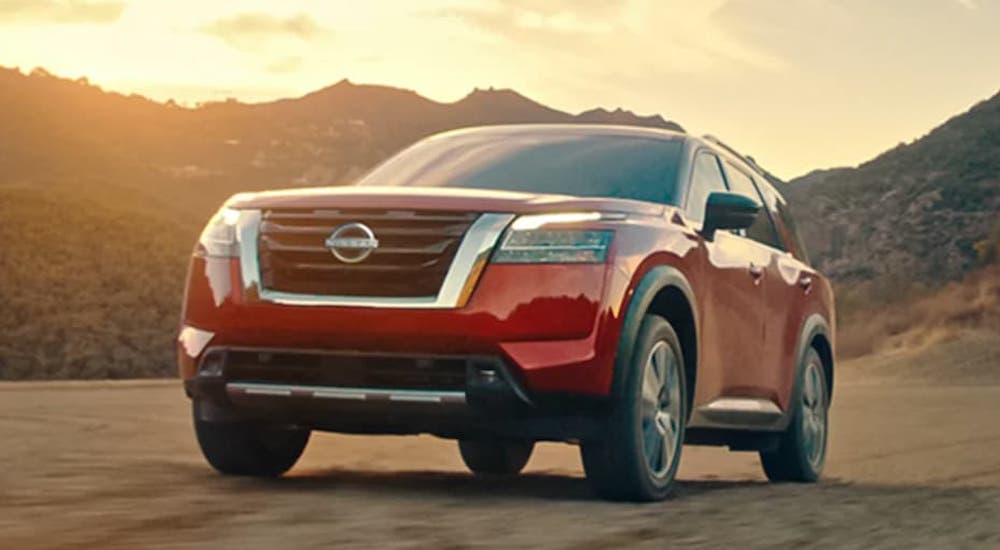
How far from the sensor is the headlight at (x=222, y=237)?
27.3ft

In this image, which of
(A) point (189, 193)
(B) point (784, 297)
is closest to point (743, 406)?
(B) point (784, 297)

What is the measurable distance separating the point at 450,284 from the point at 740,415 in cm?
250

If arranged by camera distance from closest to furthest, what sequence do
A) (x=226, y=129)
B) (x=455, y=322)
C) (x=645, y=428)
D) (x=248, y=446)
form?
(x=455, y=322), (x=645, y=428), (x=248, y=446), (x=226, y=129)

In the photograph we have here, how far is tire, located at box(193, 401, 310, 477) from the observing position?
348 inches

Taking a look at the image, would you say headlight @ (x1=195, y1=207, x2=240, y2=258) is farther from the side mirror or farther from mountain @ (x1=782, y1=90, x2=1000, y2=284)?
mountain @ (x1=782, y1=90, x2=1000, y2=284)

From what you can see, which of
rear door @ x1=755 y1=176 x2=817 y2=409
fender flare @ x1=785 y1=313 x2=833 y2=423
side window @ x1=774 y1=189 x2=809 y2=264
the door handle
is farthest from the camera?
side window @ x1=774 y1=189 x2=809 y2=264

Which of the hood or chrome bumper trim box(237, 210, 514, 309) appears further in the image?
the hood

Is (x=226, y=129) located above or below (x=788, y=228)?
above

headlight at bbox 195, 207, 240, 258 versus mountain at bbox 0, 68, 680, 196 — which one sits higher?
mountain at bbox 0, 68, 680, 196

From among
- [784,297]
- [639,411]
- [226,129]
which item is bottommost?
[639,411]

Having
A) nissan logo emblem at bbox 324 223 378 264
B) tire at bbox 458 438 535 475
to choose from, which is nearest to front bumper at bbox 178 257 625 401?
nissan logo emblem at bbox 324 223 378 264

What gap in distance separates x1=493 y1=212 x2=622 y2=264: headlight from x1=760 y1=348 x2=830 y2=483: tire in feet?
10.2

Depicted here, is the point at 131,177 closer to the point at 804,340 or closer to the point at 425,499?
the point at 804,340

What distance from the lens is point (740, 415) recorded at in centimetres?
980
